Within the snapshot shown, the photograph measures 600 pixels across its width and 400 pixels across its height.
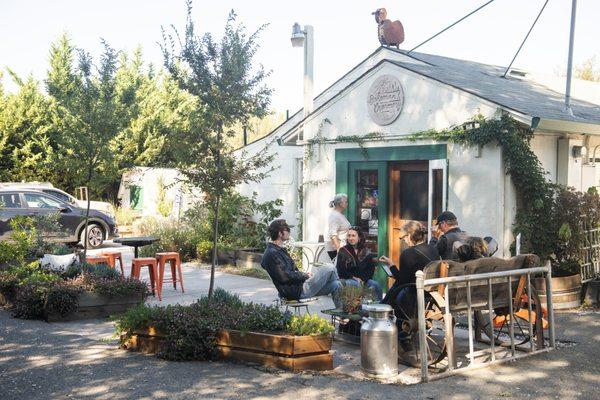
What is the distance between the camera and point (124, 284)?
973 centimetres

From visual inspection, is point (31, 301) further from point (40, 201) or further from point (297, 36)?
point (40, 201)

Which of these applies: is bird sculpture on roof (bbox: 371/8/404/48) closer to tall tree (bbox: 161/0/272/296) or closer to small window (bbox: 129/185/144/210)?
tall tree (bbox: 161/0/272/296)

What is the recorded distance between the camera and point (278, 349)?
263 inches

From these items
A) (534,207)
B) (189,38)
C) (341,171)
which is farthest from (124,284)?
(534,207)

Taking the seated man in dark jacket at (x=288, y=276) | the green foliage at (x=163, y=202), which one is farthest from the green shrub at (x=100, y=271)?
the green foliage at (x=163, y=202)

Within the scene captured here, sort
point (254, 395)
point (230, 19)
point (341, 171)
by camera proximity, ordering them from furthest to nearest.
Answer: point (341, 171) → point (230, 19) → point (254, 395)

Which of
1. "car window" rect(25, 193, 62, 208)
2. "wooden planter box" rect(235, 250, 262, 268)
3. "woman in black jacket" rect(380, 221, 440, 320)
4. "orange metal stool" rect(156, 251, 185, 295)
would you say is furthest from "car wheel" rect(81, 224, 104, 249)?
"woman in black jacket" rect(380, 221, 440, 320)

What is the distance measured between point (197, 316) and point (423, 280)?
2.39 meters

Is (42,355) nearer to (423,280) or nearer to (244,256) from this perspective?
(423,280)

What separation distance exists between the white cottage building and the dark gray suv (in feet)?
26.2

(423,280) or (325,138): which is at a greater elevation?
(325,138)

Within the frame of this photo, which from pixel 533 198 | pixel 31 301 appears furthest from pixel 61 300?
pixel 533 198

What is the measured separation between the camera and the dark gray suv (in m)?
18.0

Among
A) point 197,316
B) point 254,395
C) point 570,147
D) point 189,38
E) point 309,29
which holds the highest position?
point 309,29
